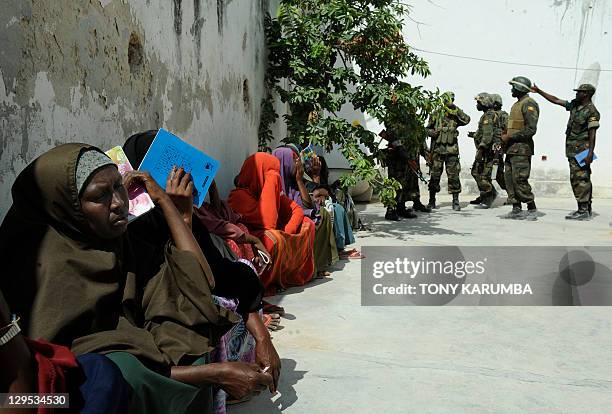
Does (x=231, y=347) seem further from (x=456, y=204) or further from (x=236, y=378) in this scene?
(x=456, y=204)

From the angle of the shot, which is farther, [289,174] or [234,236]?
[289,174]

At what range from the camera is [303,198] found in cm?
497

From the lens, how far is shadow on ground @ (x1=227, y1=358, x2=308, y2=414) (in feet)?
8.35

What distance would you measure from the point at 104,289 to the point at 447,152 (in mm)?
8633

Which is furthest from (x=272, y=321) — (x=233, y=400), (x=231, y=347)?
(x=231, y=347)

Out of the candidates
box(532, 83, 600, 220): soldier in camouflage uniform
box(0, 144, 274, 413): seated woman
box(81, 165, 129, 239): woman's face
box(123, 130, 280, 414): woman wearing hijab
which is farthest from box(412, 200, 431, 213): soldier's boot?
box(81, 165, 129, 239): woman's face

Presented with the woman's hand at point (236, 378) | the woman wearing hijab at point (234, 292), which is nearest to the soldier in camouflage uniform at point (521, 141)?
the woman wearing hijab at point (234, 292)

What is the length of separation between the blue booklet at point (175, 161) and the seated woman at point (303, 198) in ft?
7.86

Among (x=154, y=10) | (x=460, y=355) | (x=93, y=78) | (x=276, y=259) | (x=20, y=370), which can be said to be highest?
(x=154, y=10)

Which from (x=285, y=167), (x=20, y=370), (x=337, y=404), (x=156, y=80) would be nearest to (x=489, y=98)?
(x=285, y=167)

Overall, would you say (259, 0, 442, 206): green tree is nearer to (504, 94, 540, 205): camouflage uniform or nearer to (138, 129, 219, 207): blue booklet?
(504, 94, 540, 205): camouflage uniform

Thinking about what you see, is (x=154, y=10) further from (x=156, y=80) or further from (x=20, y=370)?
(x=20, y=370)

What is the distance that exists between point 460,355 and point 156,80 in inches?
89.8

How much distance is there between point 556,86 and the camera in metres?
11.3
